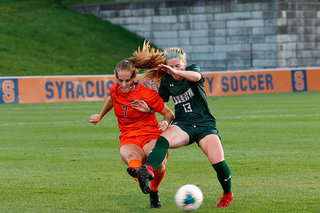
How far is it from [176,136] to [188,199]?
71 centimetres

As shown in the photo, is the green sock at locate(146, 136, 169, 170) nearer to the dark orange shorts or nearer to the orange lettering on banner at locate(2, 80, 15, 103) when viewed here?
the dark orange shorts

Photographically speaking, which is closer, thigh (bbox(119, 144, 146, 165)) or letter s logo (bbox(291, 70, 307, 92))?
thigh (bbox(119, 144, 146, 165))

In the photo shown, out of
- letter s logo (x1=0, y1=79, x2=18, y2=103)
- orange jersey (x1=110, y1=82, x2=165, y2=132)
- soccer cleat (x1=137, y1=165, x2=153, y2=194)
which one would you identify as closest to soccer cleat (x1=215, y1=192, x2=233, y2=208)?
soccer cleat (x1=137, y1=165, x2=153, y2=194)

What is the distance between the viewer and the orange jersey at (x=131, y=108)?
551 centimetres

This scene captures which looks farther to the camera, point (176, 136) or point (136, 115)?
point (136, 115)

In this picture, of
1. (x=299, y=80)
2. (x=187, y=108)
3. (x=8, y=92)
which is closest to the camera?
(x=187, y=108)

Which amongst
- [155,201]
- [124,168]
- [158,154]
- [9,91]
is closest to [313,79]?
[9,91]

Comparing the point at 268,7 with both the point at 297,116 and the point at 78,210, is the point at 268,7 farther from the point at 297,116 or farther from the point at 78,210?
the point at 78,210

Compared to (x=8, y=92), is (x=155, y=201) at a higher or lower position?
higher

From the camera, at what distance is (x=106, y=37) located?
32125 millimetres

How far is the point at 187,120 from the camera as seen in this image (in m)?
5.46

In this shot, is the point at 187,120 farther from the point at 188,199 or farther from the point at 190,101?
the point at 188,199

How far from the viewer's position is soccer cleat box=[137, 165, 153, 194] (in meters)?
4.56

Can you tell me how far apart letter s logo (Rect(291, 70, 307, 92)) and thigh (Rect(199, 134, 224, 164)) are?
1944 centimetres
